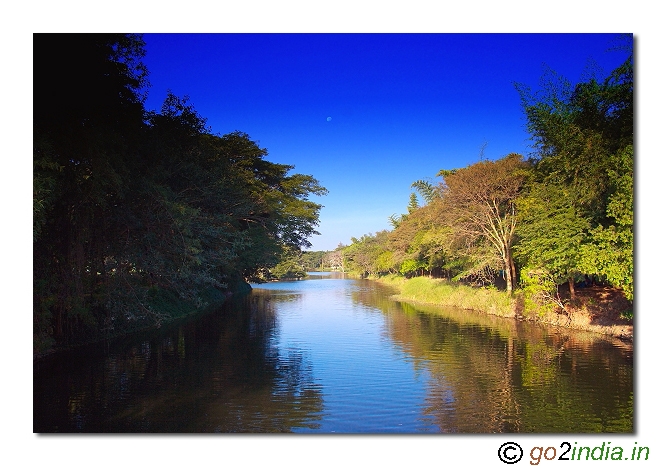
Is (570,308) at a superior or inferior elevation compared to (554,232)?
inferior

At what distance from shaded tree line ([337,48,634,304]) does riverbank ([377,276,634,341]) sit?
49 centimetres

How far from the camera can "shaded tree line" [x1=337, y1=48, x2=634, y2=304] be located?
30.5 ft

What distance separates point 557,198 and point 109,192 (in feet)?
34.7

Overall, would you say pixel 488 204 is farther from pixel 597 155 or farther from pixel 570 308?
pixel 597 155

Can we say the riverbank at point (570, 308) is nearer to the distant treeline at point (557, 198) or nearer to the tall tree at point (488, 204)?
the distant treeline at point (557, 198)

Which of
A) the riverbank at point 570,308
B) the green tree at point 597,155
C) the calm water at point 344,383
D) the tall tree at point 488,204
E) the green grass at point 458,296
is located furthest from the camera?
the green grass at point 458,296

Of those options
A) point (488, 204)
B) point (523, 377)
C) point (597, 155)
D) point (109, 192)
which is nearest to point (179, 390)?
point (109, 192)

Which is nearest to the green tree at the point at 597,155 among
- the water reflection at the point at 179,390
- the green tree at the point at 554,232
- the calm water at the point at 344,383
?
the green tree at the point at 554,232

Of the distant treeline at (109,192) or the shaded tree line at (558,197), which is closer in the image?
the distant treeline at (109,192)

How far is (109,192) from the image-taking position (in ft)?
34.7

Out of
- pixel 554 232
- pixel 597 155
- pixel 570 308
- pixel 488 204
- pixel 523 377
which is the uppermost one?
pixel 597 155

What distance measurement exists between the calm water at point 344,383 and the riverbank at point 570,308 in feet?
2.49

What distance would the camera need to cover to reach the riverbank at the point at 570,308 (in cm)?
1278
